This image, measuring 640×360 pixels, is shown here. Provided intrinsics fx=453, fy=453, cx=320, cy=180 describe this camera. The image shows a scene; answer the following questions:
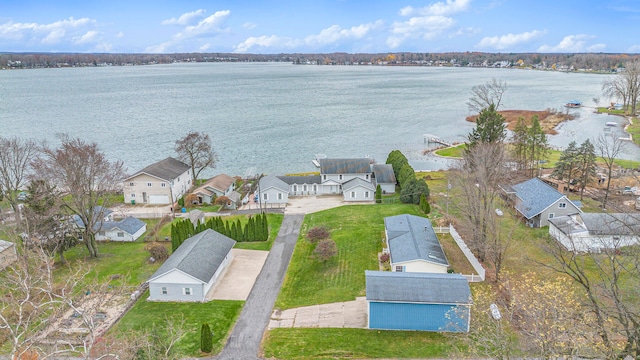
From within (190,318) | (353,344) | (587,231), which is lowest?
(190,318)

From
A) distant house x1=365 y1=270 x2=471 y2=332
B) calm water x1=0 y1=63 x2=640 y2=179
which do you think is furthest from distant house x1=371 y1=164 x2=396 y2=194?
distant house x1=365 y1=270 x2=471 y2=332

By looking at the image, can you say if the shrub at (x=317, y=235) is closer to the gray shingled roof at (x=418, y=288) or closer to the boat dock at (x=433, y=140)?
the gray shingled roof at (x=418, y=288)

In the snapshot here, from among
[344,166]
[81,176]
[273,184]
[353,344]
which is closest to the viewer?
[353,344]

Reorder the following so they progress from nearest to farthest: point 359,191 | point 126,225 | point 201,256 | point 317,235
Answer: point 201,256, point 317,235, point 126,225, point 359,191

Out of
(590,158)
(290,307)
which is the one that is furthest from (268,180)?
(590,158)

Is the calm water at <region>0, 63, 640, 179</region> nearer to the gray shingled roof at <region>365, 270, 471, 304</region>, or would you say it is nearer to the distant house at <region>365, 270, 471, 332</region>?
the gray shingled roof at <region>365, 270, 471, 304</region>

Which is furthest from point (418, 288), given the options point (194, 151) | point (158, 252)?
point (194, 151)

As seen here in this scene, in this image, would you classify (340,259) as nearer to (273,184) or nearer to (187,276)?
(187,276)

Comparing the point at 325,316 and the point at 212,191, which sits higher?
the point at 212,191
